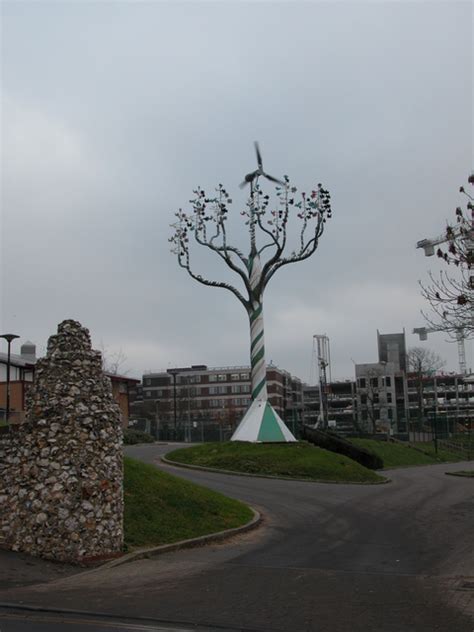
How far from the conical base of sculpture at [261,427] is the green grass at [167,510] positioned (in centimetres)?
1392

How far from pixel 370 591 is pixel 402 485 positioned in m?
16.5

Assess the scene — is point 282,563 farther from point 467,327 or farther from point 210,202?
point 210,202

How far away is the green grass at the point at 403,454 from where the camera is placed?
3588cm

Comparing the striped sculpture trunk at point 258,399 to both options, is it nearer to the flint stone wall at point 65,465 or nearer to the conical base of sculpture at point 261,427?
the conical base of sculpture at point 261,427

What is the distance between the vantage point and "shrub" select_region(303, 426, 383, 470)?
102 feet

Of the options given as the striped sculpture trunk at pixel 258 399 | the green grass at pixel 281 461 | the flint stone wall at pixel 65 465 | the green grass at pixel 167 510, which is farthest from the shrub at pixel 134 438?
the flint stone wall at pixel 65 465

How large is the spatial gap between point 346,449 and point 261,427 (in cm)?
445

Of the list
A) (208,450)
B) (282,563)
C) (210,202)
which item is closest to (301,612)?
(282,563)

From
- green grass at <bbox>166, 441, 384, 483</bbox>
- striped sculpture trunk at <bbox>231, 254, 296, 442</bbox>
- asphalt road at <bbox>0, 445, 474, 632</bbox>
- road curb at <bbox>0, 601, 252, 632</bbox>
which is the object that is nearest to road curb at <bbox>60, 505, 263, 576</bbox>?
asphalt road at <bbox>0, 445, 474, 632</bbox>

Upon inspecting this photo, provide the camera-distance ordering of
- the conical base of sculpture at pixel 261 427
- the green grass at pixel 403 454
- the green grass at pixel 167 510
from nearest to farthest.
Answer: the green grass at pixel 167 510, the conical base of sculpture at pixel 261 427, the green grass at pixel 403 454

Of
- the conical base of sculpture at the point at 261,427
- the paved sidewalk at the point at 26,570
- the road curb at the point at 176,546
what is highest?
the conical base of sculpture at the point at 261,427

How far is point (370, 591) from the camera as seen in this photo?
8531 mm

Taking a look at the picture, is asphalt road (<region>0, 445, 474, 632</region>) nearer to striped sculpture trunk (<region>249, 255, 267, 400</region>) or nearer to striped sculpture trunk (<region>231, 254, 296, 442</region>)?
striped sculpture trunk (<region>231, 254, 296, 442</region>)

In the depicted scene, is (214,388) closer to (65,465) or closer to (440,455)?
(440,455)
